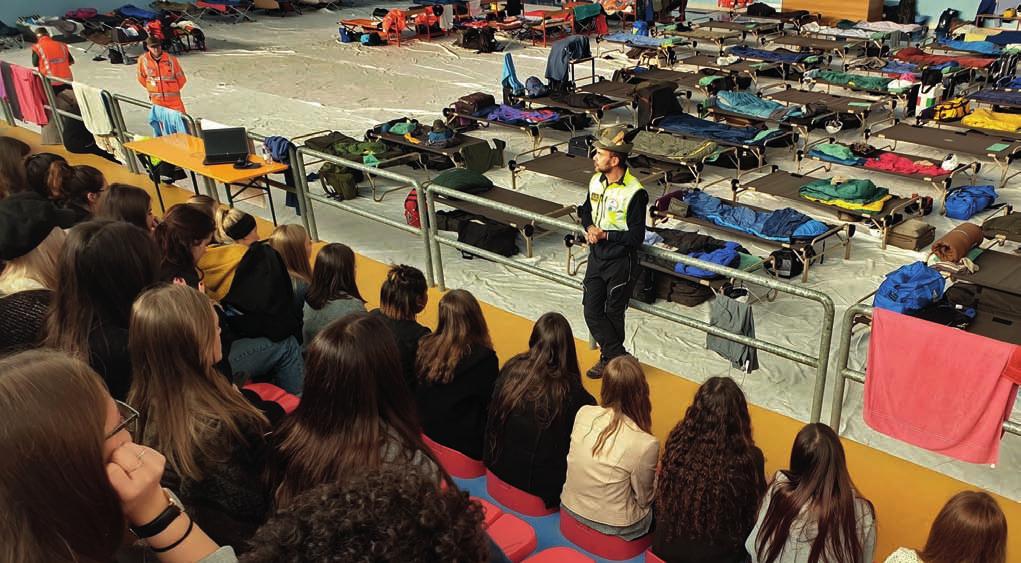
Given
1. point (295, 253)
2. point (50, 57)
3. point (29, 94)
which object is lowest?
point (295, 253)

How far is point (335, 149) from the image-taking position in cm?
1066

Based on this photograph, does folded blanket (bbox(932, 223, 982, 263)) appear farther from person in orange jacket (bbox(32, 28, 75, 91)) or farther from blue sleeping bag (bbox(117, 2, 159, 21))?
blue sleeping bag (bbox(117, 2, 159, 21))


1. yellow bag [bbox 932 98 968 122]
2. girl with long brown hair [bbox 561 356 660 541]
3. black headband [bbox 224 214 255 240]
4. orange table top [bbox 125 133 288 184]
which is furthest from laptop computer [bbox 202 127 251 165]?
yellow bag [bbox 932 98 968 122]

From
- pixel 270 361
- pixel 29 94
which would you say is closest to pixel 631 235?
pixel 270 361

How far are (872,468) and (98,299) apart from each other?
4.10 meters

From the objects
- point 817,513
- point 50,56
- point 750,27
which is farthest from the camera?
point 750,27

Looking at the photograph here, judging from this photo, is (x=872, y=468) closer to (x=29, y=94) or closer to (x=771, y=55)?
(x=29, y=94)

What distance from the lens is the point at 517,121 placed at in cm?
1182

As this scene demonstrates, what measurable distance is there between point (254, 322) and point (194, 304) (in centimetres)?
172

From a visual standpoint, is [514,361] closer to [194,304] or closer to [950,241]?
[194,304]

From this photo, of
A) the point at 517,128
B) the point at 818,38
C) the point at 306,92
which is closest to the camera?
the point at 517,128

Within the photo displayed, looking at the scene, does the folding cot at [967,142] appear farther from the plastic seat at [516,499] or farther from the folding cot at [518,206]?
the plastic seat at [516,499]

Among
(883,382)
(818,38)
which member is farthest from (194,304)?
(818,38)

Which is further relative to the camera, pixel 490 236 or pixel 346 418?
pixel 490 236
